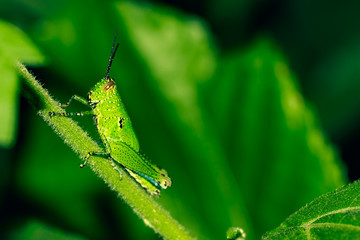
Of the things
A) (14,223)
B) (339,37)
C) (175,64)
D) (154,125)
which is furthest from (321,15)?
(14,223)

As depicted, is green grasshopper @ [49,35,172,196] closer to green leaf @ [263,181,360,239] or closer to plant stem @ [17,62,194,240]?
plant stem @ [17,62,194,240]

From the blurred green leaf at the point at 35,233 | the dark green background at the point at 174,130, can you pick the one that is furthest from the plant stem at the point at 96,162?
the dark green background at the point at 174,130

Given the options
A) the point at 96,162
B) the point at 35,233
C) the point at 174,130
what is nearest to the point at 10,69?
the point at 96,162

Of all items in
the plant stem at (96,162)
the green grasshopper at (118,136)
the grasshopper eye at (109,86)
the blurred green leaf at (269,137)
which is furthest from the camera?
the blurred green leaf at (269,137)

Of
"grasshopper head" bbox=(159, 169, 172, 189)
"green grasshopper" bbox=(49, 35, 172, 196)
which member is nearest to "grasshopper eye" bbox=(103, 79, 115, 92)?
"green grasshopper" bbox=(49, 35, 172, 196)

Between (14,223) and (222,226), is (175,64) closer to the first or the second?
(222,226)

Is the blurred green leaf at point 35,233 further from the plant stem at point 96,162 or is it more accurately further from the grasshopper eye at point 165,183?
the plant stem at point 96,162
